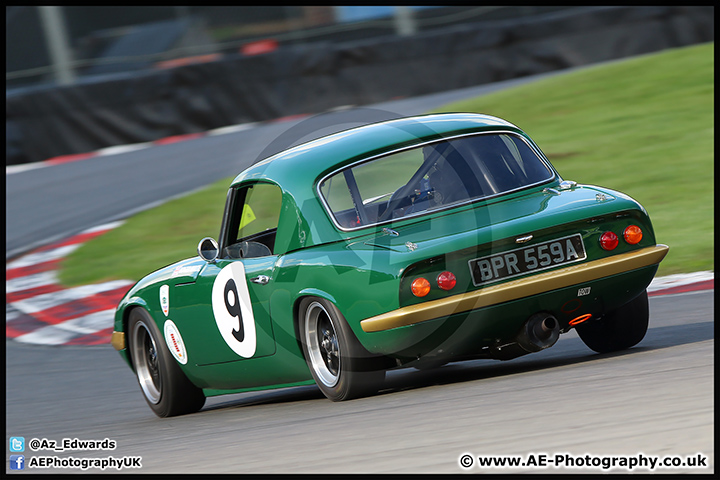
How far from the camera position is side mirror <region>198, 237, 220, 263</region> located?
223 inches

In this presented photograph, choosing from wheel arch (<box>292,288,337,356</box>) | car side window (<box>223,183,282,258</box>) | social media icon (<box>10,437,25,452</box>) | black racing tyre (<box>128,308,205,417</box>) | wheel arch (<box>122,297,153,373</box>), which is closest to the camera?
wheel arch (<box>292,288,337,356</box>)

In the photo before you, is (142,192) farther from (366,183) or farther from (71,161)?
(366,183)

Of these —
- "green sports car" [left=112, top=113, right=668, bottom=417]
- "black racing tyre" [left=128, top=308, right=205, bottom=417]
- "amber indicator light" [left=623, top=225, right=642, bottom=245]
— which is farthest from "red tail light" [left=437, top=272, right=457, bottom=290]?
"black racing tyre" [left=128, top=308, right=205, bottom=417]

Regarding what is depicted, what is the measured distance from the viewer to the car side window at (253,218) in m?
5.46

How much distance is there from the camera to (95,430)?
18.6 feet

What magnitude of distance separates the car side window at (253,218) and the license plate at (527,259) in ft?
4.17

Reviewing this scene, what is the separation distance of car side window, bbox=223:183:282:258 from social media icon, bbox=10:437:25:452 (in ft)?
4.91

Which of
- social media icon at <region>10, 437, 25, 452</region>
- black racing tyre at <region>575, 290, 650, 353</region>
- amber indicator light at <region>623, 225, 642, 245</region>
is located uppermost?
amber indicator light at <region>623, 225, 642, 245</region>

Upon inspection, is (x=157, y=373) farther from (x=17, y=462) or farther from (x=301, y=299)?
(x=301, y=299)

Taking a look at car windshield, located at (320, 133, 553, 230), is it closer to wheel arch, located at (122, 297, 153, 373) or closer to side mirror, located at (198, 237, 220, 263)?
side mirror, located at (198, 237, 220, 263)

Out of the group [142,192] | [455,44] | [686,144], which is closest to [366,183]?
[686,144]

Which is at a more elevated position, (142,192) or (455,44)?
(455,44)

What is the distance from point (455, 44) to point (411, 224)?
1498 centimetres

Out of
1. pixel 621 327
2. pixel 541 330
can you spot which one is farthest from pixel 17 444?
pixel 621 327
